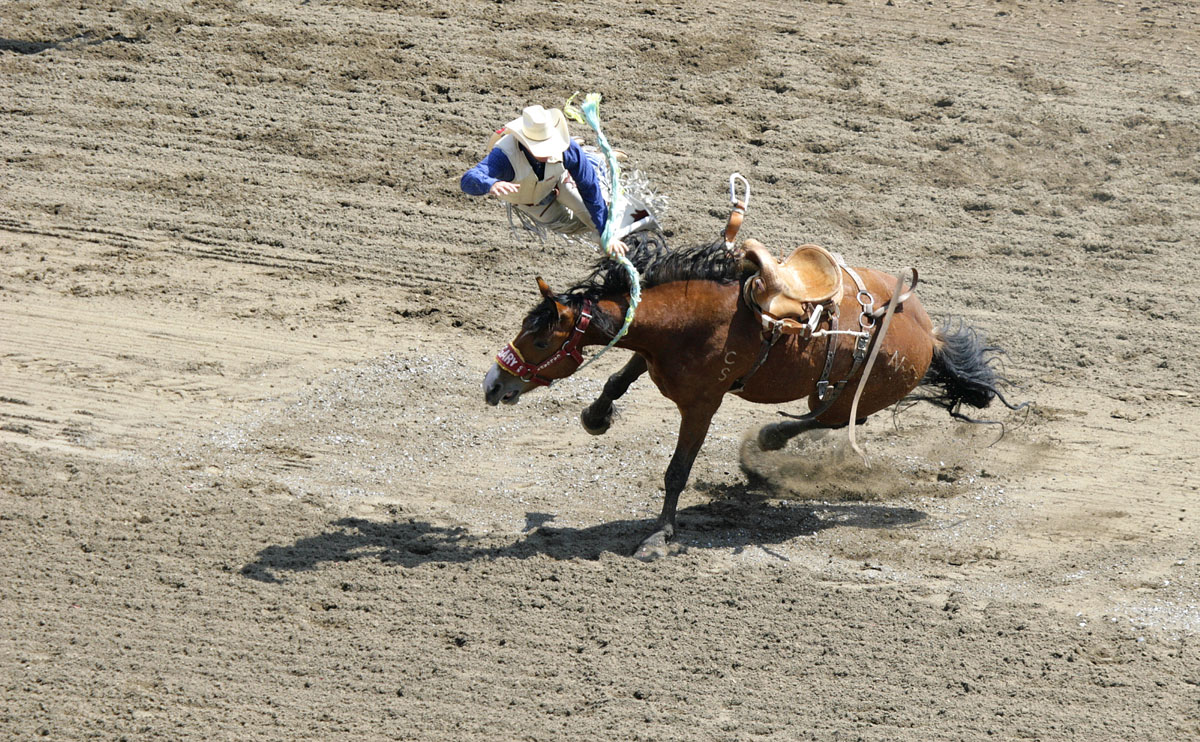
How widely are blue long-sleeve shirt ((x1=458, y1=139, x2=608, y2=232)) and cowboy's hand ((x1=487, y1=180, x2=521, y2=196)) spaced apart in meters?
0.05

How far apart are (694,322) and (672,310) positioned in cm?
12

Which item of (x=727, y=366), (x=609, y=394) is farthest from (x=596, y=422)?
(x=727, y=366)

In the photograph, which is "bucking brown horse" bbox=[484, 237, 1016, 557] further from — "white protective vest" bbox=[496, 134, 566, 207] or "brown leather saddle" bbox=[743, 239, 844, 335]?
"white protective vest" bbox=[496, 134, 566, 207]

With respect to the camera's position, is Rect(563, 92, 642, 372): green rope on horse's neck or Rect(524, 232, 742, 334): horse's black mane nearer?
Rect(563, 92, 642, 372): green rope on horse's neck

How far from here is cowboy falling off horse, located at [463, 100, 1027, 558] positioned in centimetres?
612

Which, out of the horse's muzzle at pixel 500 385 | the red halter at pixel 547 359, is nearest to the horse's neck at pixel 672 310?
the red halter at pixel 547 359

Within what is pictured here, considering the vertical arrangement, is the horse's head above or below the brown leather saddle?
below

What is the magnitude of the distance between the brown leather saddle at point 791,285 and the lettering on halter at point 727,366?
22cm

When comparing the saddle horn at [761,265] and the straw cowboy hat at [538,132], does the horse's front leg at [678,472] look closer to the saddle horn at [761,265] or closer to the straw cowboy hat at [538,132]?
the saddle horn at [761,265]

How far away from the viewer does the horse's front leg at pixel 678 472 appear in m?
6.35

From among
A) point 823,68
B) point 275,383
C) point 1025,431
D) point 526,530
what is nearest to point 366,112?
point 275,383

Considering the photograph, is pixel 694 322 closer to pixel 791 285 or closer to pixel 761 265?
pixel 761 265

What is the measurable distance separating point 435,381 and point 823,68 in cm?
480

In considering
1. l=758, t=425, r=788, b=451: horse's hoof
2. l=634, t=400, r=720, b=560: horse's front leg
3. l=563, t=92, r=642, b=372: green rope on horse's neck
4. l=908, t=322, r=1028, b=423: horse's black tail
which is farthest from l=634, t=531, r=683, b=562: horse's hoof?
l=908, t=322, r=1028, b=423: horse's black tail
